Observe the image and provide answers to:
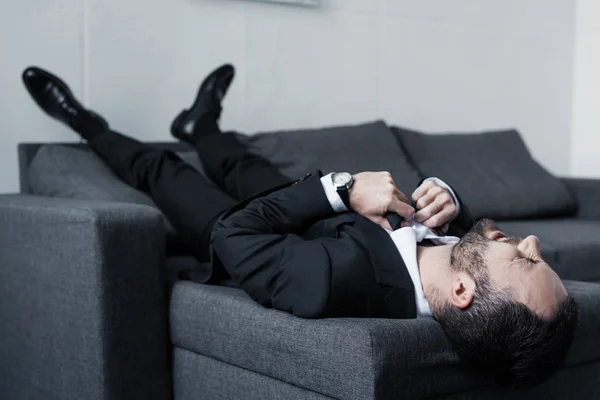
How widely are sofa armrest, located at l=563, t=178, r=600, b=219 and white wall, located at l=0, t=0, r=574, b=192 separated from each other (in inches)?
26.8

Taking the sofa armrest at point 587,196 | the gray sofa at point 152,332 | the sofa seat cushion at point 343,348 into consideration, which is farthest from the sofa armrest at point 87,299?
the sofa armrest at point 587,196

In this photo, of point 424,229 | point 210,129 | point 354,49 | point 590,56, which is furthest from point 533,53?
point 424,229

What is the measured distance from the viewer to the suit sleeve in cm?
199

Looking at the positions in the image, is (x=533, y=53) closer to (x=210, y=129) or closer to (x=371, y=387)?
(x=210, y=129)

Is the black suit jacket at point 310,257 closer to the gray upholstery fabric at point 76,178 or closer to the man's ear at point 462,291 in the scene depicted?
the man's ear at point 462,291

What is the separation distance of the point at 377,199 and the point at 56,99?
4.52ft

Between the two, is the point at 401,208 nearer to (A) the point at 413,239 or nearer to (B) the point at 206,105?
(A) the point at 413,239

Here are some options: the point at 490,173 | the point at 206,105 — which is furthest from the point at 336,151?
the point at 490,173

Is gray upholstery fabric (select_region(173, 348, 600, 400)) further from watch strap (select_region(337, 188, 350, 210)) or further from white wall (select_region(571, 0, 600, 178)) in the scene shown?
white wall (select_region(571, 0, 600, 178))

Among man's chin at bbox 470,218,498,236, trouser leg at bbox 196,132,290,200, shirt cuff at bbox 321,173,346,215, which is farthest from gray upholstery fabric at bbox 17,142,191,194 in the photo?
man's chin at bbox 470,218,498,236

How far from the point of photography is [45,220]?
2.40 metres

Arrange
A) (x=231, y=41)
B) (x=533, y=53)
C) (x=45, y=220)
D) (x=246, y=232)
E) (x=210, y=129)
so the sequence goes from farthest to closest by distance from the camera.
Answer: (x=533, y=53) → (x=231, y=41) → (x=210, y=129) → (x=45, y=220) → (x=246, y=232)

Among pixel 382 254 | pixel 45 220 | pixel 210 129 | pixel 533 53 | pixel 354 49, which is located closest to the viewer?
pixel 382 254

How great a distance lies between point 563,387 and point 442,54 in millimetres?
2513
